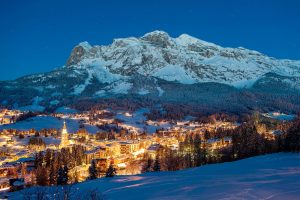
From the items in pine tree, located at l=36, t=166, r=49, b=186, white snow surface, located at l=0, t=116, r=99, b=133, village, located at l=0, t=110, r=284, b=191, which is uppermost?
white snow surface, located at l=0, t=116, r=99, b=133

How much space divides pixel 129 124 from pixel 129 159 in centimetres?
8576

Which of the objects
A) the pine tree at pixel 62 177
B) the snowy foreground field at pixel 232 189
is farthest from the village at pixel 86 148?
the snowy foreground field at pixel 232 189

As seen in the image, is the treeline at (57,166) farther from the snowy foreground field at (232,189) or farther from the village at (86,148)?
the snowy foreground field at (232,189)

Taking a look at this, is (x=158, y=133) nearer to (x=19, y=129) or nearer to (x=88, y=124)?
(x=88, y=124)

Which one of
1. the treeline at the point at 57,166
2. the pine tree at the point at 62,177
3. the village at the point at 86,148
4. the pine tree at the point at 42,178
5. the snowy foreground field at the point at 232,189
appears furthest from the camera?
the village at the point at 86,148

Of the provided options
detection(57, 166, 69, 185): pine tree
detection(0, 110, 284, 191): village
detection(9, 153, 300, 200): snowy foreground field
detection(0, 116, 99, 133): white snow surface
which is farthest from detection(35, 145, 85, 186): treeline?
detection(0, 116, 99, 133): white snow surface

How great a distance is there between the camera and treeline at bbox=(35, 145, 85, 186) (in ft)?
192

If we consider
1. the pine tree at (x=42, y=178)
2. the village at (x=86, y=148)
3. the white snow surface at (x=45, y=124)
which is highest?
the white snow surface at (x=45, y=124)

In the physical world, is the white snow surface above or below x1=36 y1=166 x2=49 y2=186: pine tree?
above

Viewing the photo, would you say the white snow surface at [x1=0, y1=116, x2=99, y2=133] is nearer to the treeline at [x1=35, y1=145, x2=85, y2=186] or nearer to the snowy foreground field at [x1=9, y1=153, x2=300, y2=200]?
the treeline at [x1=35, y1=145, x2=85, y2=186]

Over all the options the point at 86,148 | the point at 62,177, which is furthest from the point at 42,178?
the point at 86,148

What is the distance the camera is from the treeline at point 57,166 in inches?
2306

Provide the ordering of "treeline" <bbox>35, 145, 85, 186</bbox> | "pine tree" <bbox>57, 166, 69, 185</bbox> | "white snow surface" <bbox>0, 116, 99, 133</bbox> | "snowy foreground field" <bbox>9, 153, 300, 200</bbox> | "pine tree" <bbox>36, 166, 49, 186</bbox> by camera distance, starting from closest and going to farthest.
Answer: "snowy foreground field" <bbox>9, 153, 300, 200</bbox> → "pine tree" <bbox>57, 166, 69, 185</bbox> → "treeline" <bbox>35, 145, 85, 186</bbox> → "pine tree" <bbox>36, 166, 49, 186</bbox> → "white snow surface" <bbox>0, 116, 99, 133</bbox>

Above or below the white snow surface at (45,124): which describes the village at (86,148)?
below
